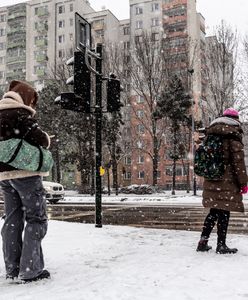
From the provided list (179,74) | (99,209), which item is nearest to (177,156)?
(179,74)

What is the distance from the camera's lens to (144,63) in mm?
32938

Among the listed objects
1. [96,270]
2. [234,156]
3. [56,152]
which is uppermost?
[56,152]

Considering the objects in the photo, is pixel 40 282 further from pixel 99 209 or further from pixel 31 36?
pixel 31 36

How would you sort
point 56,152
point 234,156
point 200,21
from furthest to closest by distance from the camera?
1. point 200,21
2. point 56,152
3. point 234,156

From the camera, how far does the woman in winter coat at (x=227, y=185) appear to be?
16.7ft

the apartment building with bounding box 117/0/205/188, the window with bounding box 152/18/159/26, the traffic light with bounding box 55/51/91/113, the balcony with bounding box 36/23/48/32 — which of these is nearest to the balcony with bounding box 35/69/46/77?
the balcony with bounding box 36/23/48/32

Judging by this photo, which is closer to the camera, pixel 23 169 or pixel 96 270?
pixel 23 169

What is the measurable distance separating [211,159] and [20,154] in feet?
8.11

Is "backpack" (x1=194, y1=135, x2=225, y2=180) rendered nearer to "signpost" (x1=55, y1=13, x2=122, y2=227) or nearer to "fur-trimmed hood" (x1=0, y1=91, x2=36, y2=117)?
"fur-trimmed hood" (x1=0, y1=91, x2=36, y2=117)

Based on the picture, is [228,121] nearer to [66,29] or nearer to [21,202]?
[21,202]

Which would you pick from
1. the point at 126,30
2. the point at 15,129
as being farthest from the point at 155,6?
the point at 15,129

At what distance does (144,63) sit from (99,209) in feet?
86.4

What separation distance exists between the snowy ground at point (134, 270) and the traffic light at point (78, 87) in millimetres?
2323

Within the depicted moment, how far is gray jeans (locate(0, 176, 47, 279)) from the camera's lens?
3682 mm
